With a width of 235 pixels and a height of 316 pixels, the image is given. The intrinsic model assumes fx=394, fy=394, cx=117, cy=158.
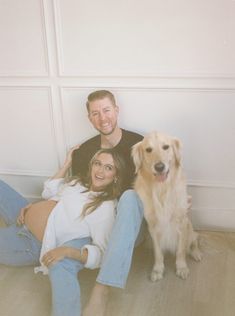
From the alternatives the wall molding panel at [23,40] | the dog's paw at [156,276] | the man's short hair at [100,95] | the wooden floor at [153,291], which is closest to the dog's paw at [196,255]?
the wooden floor at [153,291]

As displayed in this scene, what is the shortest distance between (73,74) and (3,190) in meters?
0.77

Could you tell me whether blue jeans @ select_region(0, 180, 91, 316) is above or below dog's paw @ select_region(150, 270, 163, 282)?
above

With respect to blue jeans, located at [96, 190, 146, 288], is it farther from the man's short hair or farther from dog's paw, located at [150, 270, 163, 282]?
the man's short hair

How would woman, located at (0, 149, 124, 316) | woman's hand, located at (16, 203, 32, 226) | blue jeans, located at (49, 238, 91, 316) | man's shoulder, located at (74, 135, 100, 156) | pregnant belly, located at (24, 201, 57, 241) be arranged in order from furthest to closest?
man's shoulder, located at (74, 135, 100, 156), woman's hand, located at (16, 203, 32, 226), pregnant belly, located at (24, 201, 57, 241), woman, located at (0, 149, 124, 316), blue jeans, located at (49, 238, 91, 316)

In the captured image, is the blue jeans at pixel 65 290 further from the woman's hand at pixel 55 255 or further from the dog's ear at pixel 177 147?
the dog's ear at pixel 177 147

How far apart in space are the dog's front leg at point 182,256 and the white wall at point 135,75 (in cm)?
43

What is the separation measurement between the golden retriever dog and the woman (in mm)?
142

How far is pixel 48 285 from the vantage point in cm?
199

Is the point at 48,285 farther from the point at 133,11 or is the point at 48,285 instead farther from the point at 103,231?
the point at 133,11

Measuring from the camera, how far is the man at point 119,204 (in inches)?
67.9

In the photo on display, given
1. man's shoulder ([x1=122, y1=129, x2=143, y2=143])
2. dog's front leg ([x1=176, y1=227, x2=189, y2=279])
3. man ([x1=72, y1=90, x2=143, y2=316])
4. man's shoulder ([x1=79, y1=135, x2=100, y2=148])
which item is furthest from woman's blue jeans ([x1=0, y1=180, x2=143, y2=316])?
man's shoulder ([x1=79, y1=135, x2=100, y2=148])

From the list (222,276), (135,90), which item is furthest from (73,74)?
(222,276)

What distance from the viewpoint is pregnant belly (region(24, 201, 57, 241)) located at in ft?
6.53

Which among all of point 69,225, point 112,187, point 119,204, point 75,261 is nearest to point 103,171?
point 112,187
